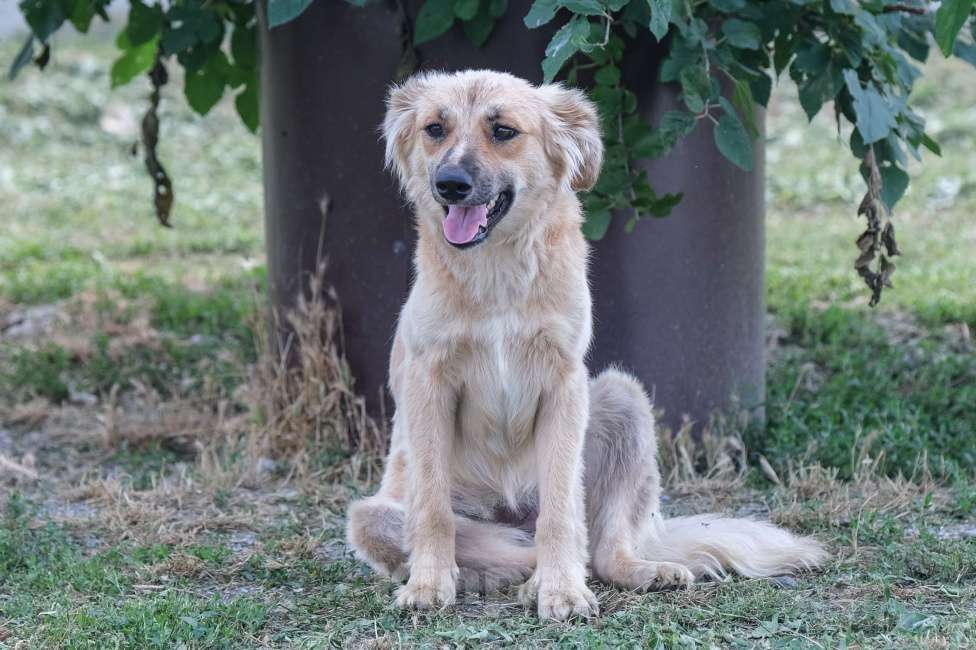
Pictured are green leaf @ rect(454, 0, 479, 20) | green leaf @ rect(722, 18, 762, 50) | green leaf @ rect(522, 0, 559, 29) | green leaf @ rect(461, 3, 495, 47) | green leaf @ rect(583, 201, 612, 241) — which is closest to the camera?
green leaf @ rect(522, 0, 559, 29)

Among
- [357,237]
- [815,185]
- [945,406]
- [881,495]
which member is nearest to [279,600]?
[357,237]

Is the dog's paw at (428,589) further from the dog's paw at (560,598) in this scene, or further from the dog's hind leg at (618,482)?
the dog's hind leg at (618,482)

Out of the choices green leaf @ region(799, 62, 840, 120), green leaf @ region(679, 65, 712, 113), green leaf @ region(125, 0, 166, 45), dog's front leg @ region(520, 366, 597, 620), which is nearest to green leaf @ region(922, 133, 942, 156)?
green leaf @ region(799, 62, 840, 120)

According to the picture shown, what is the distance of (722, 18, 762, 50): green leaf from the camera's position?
14.9 ft

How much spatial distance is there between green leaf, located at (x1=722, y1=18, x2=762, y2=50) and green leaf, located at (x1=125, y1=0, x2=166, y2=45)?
2563mm

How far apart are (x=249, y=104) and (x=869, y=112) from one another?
3.10 meters

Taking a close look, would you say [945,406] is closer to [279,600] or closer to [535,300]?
[535,300]

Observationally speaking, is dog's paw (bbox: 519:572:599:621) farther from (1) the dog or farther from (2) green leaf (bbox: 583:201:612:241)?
(2) green leaf (bbox: 583:201:612:241)

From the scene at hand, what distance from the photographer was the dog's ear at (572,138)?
13.1 ft

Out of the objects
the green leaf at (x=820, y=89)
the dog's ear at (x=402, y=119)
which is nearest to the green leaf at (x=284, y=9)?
the dog's ear at (x=402, y=119)

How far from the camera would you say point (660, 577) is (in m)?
3.86

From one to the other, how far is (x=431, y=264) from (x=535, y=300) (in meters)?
0.36

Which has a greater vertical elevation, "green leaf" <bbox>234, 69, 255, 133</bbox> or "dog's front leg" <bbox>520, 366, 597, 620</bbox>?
"green leaf" <bbox>234, 69, 255, 133</bbox>

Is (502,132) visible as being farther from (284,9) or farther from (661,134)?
(284,9)
